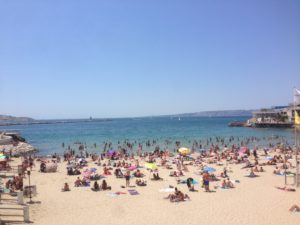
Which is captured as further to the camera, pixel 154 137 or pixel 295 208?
pixel 154 137

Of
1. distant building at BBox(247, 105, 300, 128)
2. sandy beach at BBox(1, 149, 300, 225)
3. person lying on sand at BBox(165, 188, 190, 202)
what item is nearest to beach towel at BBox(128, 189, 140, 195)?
sandy beach at BBox(1, 149, 300, 225)

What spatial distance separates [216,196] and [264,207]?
2718mm

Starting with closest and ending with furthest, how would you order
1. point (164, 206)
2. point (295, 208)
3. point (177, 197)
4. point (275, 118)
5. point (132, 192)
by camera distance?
1. point (295, 208)
2. point (164, 206)
3. point (177, 197)
4. point (132, 192)
5. point (275, 118)

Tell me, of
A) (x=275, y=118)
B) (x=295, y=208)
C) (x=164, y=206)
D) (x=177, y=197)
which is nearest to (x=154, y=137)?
(x=275, y=118)

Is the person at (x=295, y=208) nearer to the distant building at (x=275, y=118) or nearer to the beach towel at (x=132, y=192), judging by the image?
the beach towel at (x=132, y=192)

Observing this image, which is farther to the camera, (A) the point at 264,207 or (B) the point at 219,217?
(A) the point at 264,207

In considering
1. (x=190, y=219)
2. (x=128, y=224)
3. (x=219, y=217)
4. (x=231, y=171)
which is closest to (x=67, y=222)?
(x=128, y=224)

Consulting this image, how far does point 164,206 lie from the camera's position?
45.0 feet

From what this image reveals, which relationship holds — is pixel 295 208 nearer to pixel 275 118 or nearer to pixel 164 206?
pixel 164 206

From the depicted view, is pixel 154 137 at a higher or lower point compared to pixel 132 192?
lower

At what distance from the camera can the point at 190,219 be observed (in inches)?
464

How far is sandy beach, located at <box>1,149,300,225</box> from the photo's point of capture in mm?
11742

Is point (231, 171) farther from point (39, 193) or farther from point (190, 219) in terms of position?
point (39, 193)

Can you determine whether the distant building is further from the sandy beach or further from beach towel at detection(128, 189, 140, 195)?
beach towel at detection(128, 189, 140, 195)
